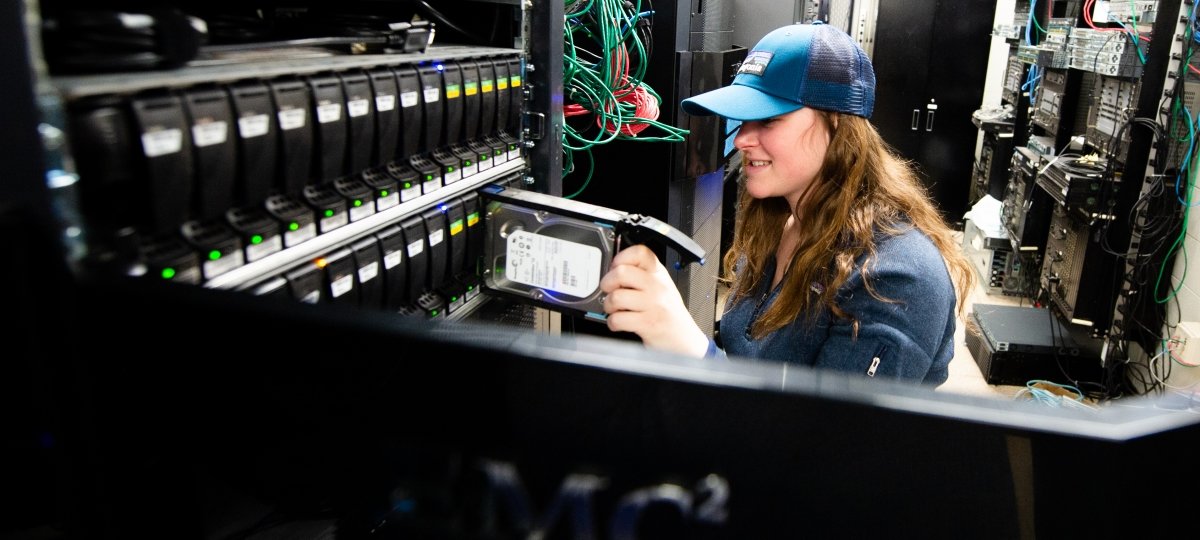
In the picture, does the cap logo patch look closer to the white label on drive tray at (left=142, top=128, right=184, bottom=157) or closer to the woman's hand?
the woman's hand

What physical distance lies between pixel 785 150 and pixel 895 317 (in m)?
0.42

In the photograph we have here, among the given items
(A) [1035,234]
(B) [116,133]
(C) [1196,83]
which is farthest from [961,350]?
(B) [116,133]

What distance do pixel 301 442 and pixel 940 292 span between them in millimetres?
1323

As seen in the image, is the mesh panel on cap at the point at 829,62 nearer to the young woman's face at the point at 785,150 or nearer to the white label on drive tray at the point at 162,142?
the young woman's face at the point at 785,150

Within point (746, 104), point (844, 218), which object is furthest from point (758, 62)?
point (844, 218)

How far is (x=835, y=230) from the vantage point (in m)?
1.61

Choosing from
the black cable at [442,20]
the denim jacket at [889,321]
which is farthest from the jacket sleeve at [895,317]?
the black cable at [442,20]

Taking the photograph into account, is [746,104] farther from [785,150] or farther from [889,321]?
[889,321]

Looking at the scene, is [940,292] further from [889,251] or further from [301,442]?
[301,442]

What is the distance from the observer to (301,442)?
497 mm

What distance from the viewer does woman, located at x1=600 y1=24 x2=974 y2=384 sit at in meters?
1.51

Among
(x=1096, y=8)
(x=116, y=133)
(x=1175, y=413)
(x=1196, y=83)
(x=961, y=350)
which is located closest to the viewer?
(x=1175, y=413)

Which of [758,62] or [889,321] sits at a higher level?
[758,62]

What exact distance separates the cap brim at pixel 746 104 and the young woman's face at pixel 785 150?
4 cm
